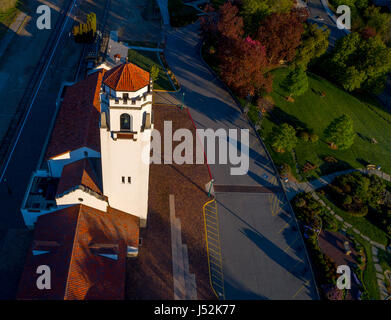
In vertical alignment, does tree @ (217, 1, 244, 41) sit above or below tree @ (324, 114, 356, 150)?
above

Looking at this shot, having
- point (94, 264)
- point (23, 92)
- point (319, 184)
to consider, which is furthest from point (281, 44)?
point (94, 264)

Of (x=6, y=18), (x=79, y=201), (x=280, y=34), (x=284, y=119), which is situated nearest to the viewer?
(x=79, y=201)

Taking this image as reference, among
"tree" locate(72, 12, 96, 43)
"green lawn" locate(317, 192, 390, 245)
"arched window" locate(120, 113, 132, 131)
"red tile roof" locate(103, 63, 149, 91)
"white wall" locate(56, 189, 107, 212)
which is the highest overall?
"red tile roof" locate(103, 63, 149, 91)

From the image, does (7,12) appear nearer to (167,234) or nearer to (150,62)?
(150,62)

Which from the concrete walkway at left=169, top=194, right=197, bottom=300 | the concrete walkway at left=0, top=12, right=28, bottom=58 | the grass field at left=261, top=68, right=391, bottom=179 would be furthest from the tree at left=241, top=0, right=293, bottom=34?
the concrete walkway at left=0, top=12, right=28, bottom=58

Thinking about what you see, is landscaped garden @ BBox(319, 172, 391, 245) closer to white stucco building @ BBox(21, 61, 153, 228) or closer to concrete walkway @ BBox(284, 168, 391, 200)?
concrete walkway @ BBox(284, 168, 391, 200)

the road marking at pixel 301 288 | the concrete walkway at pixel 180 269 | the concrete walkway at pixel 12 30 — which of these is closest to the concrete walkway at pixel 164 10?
the concrete walkway at pixel 12 30
